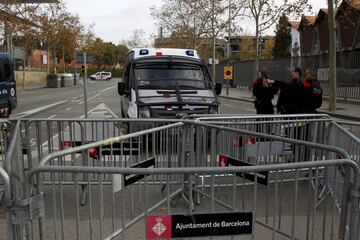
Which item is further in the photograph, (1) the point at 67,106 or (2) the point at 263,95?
(1) the point at 67,106

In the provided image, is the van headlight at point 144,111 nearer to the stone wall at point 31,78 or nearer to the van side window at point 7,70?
the van side window at point 7,70

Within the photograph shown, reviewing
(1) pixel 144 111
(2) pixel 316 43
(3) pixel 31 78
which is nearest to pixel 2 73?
(1) pixel 144 111

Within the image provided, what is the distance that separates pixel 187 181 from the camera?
4.47 metres

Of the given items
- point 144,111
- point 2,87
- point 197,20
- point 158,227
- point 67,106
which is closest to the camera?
point 158,227

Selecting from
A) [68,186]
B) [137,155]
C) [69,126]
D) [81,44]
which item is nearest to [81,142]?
[69,126]

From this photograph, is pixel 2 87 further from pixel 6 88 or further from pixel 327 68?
pixel 327 68

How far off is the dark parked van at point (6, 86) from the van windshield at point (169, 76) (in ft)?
20.6

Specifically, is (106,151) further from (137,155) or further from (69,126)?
(69,126)

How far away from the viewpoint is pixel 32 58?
251ft

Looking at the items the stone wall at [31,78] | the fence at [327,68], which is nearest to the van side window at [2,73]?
the fence at [327,68]

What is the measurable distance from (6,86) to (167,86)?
24.9 ft

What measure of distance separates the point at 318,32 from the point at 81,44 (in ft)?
116

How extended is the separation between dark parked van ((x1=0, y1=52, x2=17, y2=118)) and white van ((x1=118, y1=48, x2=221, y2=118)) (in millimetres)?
5314

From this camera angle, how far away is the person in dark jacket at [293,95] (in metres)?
7.81
